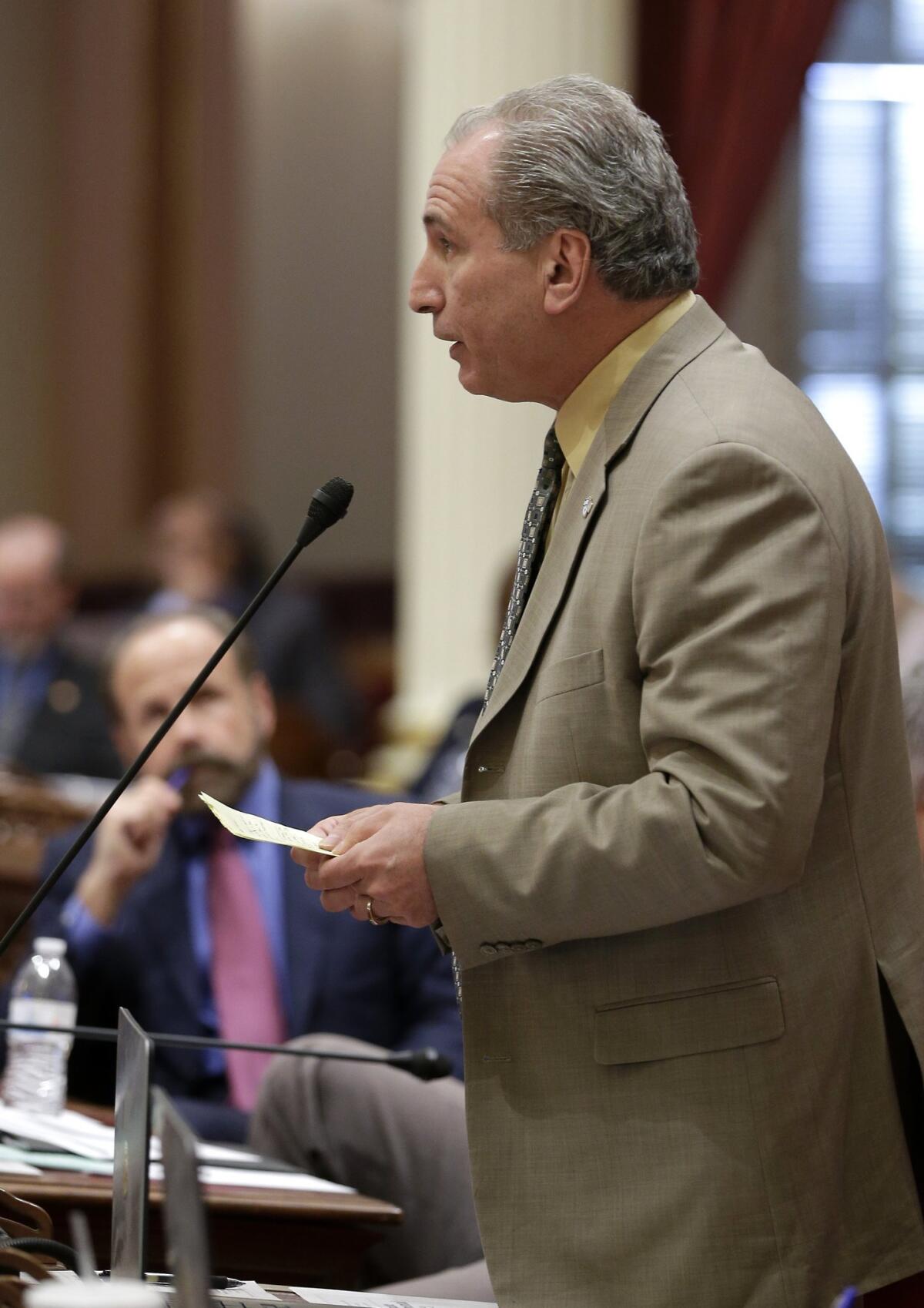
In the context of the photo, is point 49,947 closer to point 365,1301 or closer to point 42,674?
point 365,1301

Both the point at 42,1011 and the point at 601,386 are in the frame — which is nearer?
the point at 601,386

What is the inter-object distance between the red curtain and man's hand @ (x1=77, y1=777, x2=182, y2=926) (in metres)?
3.08

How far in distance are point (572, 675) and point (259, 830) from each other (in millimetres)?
290

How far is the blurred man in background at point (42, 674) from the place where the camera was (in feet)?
18.9

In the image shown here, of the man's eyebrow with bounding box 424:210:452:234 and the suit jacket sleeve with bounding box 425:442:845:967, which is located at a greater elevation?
the man's eyebrow with bounding box 424:210:452:234

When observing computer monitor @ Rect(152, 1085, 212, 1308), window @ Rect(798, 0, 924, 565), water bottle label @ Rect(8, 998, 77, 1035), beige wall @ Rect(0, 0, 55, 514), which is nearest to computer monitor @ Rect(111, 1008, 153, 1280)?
computer monitor @ Rect(152, 1085, 212, 1308)

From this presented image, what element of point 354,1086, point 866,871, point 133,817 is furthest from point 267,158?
point 866,871

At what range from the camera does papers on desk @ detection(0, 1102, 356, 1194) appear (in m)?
1.96

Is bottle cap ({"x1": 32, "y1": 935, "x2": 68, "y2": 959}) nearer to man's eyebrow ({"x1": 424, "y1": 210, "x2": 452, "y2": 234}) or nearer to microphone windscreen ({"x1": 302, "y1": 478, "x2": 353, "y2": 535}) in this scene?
microphone windscreen ({"x1": 302, "y1": 478, "x2": 353, "y2": 535})

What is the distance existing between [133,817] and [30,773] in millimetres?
2787

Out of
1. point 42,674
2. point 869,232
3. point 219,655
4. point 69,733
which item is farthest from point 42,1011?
point 869,232

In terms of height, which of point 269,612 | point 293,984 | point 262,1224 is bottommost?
point 269,612

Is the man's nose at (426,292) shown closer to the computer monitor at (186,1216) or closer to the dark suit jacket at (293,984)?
the computer monitor at (186,1216)

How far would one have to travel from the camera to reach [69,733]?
19.0 feet
